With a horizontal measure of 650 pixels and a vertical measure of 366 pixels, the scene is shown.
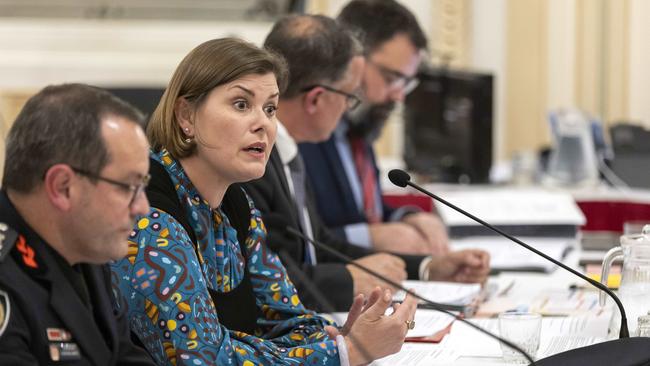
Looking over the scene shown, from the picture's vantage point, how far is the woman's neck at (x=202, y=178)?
1.90 meters

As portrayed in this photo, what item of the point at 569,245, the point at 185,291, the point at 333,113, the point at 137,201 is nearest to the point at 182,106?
the point at 185,291

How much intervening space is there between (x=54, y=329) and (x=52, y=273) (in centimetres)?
7

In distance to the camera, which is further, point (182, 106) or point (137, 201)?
point (182, 106)

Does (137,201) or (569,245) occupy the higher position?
(137,201)

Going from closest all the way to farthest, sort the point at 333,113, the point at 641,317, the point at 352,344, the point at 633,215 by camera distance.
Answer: the point at 352,344, the point at 641,317, the point at 333,113, the point at 633,215

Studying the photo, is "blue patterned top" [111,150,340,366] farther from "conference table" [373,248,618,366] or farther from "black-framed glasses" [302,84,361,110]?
"black-framed glasses" [302,84,361,110]

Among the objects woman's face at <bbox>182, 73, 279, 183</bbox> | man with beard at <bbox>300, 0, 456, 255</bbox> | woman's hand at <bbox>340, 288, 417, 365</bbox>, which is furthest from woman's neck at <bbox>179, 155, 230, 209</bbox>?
man with beard at <bbox>300, 0, 456, 255</bbox>

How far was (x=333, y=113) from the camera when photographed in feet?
8.93

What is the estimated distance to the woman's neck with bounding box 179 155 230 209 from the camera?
190cm

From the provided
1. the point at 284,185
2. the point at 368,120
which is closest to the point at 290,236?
the point at 284,185

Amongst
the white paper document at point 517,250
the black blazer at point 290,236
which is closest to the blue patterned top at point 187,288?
the black blazer at point 290,236

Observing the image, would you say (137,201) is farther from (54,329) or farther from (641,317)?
(641,317)

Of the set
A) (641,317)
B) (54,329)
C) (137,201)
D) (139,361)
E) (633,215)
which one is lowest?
(633,215)

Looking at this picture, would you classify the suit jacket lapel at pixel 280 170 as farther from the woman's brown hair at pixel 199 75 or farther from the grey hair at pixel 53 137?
the grey hair at pixel 53 137
